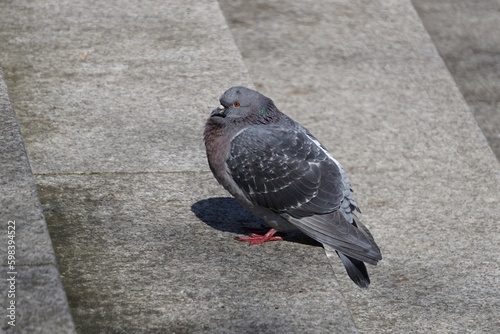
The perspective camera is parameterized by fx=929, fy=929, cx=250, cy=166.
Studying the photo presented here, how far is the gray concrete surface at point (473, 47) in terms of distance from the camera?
8.98 m

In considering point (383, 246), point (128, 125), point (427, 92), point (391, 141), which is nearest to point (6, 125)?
point (128, 125)

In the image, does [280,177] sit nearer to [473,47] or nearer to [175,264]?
[175,264]

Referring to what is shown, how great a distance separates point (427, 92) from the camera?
29.4 feet

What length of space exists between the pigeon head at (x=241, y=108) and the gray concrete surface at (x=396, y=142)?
4.75 feet

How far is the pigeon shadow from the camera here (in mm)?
6180

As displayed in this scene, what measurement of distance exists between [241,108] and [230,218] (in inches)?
31.4

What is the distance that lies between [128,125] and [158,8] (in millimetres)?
2199

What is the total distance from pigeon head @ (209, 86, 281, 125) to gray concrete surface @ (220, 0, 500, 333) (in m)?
1.45

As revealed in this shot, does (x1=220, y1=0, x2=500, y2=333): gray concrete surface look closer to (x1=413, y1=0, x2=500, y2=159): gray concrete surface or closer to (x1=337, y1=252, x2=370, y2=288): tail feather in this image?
(x1=413, y1=0, x2=500, y2=159): gray concrete surface

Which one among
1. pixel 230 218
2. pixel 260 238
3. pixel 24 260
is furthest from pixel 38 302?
pixel 230 218

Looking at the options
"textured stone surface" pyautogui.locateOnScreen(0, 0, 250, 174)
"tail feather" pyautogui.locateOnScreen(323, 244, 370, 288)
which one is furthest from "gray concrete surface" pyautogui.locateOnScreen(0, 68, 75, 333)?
"tail feather" pyautogui.locateOnScreen(323, 244, 370, 288)

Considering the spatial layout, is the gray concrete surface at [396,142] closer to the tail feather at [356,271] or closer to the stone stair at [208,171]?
the stone stair at [208,171]

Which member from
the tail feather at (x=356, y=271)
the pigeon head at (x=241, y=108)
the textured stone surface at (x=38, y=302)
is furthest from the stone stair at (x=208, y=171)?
the pigeon head at (x=241, y=108)

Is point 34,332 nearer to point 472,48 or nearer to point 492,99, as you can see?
point 492,99
